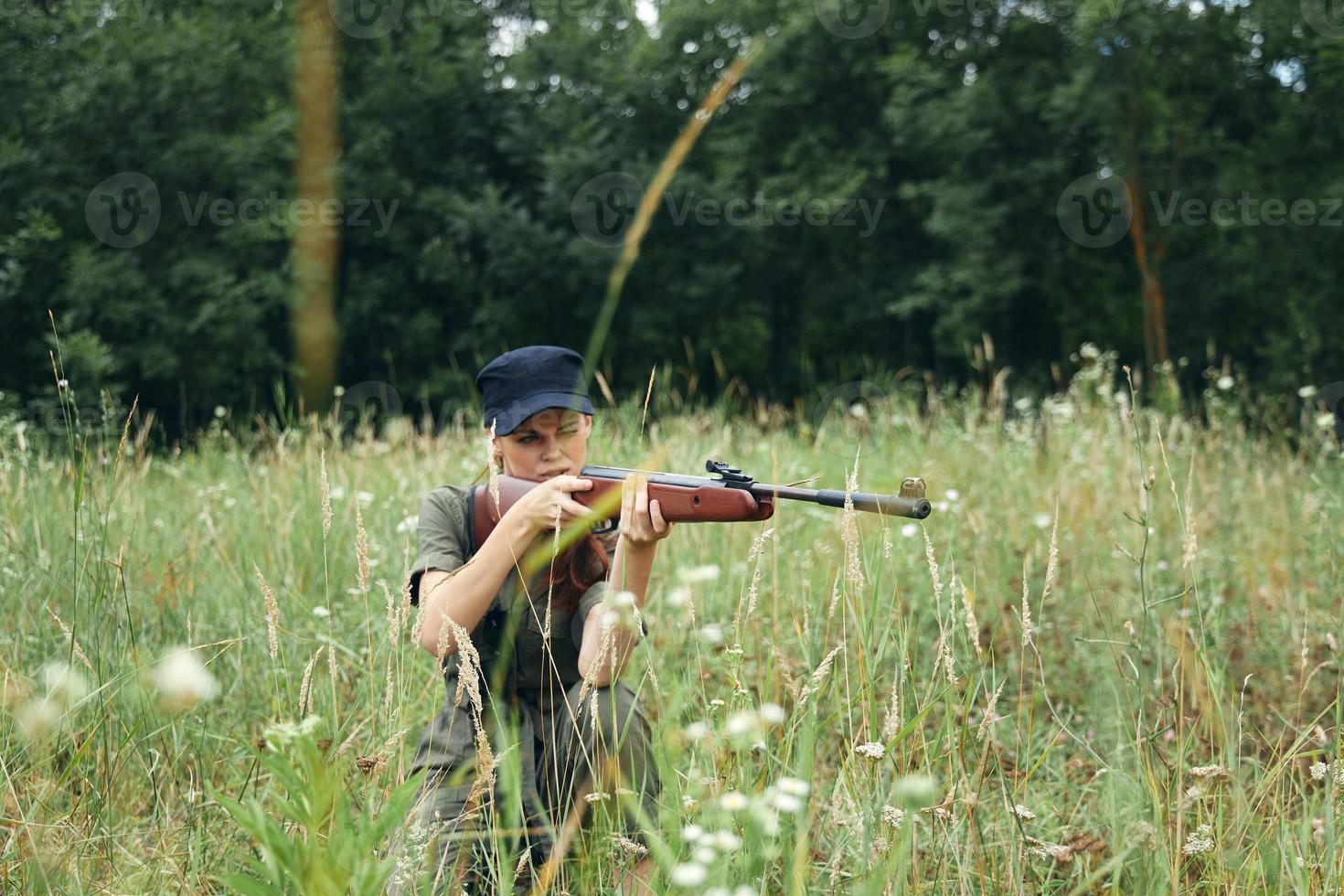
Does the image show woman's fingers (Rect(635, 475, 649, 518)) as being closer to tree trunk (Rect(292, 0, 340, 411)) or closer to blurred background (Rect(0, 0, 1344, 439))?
blurred background (Rect(0, 0, 1344, 439))

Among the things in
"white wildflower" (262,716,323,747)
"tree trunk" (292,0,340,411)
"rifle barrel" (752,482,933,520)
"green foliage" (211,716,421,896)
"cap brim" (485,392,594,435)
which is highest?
"tree trunk" (292,0,340,411)

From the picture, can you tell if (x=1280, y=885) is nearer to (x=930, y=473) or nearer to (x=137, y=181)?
(x=930, y=473)

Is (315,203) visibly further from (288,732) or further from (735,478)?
(288,732)

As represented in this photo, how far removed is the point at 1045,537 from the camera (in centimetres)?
440

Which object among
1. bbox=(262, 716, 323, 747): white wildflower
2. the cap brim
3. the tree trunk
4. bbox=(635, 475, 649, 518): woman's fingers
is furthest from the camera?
the tree trunk

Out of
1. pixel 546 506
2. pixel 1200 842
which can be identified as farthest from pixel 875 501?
pixel 1200 842

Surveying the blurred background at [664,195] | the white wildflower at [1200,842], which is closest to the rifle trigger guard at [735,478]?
the white wildflower at [1200,842]

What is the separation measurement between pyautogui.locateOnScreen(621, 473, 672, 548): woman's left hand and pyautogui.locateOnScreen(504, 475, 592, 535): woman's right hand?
86 mm

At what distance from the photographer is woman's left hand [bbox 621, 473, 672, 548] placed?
2.03 metres

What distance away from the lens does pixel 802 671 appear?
125 inches

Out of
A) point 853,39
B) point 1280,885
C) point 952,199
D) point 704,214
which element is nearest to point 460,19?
point 704,214

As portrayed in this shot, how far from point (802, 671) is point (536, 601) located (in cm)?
109

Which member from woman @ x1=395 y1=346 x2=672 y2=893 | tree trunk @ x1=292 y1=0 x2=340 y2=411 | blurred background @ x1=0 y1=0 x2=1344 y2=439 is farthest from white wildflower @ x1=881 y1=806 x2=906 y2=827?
tree trunk @ x1=292 y1=0 x2=340 y2=411

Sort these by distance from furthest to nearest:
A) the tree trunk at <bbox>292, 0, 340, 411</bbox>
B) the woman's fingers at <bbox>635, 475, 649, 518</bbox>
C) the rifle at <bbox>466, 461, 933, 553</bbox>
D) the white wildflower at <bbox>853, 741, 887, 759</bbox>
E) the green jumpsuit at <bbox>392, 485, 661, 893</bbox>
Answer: the tree trunk at <bbox>292, 0, 340, 411</bbox> → the green jumpsuit at <bbox>392, 485, 661, 893</bbox> → the woman's fingers at <bbox>635, 475, 649, 518</bbox> → the rifle at <bbox>466, 461, 933, 553</bbox> → the white wildflower at <bbox>853, 741, 887, 759</bbox>
